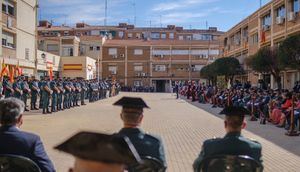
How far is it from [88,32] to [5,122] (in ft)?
→ 332

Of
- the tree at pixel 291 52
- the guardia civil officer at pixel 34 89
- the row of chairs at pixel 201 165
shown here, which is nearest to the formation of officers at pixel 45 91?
the guardia civil officer at pixel 34 89

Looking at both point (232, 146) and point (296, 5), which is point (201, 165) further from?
point (296, 5)

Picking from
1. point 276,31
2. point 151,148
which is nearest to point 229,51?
point 276,31

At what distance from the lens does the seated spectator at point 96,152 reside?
6.36 feet

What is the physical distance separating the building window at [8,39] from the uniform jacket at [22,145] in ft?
119

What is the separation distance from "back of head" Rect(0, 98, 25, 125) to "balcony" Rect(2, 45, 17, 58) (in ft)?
117

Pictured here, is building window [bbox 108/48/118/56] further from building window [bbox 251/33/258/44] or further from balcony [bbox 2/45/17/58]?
balcony [bbox 2/45/17/58]

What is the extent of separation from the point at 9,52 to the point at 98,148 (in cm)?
4086

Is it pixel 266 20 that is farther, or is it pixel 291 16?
pixel 266 20

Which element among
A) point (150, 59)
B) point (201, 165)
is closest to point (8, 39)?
point (201, 165)

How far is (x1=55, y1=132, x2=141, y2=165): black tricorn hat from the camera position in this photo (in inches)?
76.2

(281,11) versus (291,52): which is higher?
(281,11)

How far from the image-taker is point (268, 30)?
41562 mm

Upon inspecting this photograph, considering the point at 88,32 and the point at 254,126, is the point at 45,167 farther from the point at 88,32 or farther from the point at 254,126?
the point at 88,32
